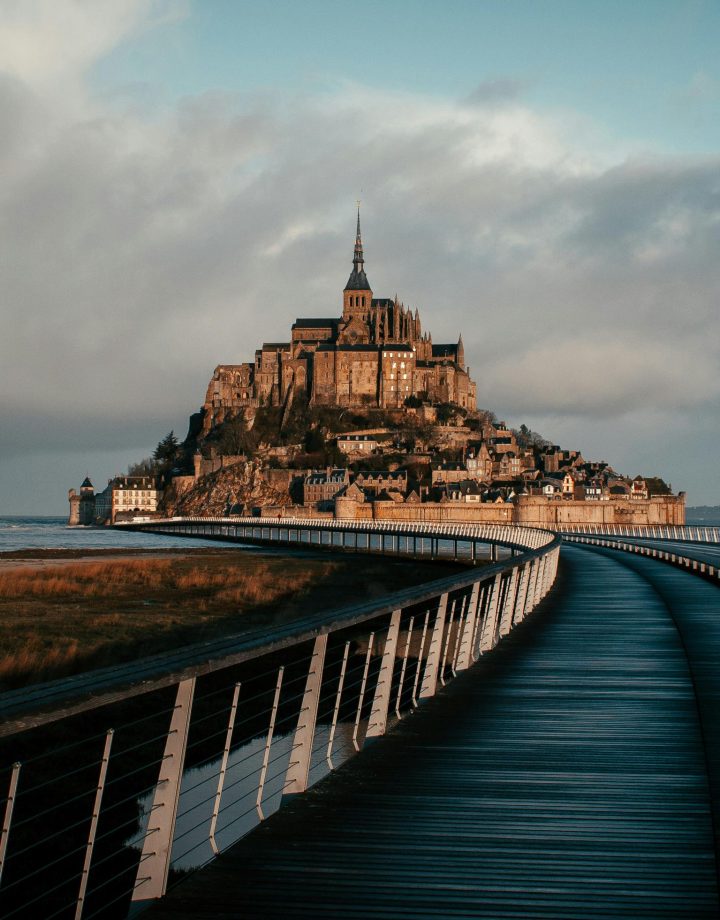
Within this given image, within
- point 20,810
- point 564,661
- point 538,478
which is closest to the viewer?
point 20,810

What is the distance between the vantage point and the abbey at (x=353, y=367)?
153625 mm

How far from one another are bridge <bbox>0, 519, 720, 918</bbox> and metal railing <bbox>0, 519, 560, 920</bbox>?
0.08ft

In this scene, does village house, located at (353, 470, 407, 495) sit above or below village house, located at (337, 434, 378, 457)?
below

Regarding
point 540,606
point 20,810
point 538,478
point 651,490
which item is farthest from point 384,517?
point 20,810

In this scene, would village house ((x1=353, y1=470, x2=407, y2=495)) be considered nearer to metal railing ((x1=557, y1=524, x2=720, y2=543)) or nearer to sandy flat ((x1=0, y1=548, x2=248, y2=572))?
metal railing ((x1=557, y1=524, x2=720, y2=543))

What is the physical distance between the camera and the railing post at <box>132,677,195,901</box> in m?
4.35

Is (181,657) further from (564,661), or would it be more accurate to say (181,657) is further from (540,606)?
(540,606)

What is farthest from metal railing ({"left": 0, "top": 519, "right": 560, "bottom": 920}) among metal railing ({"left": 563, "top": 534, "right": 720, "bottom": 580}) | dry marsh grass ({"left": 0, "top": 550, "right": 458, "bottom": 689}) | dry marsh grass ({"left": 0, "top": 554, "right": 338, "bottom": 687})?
metal railing ({"left": 563, "top": 534, "right": 720, "bottom": 580})

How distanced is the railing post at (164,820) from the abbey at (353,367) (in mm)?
149260

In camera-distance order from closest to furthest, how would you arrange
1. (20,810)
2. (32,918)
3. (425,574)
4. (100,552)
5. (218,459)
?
(32,918) < (20,810) < (425,574) < (100,552) < (218,459)

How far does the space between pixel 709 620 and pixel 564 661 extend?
18.7 ft

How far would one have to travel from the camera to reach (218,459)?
154625mm

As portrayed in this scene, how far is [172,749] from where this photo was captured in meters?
4.61

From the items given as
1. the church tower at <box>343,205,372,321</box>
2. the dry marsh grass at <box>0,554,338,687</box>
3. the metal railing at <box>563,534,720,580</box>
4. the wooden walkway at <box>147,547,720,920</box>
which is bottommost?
the dry marsh grass at <box>0,554,338,687</box>
